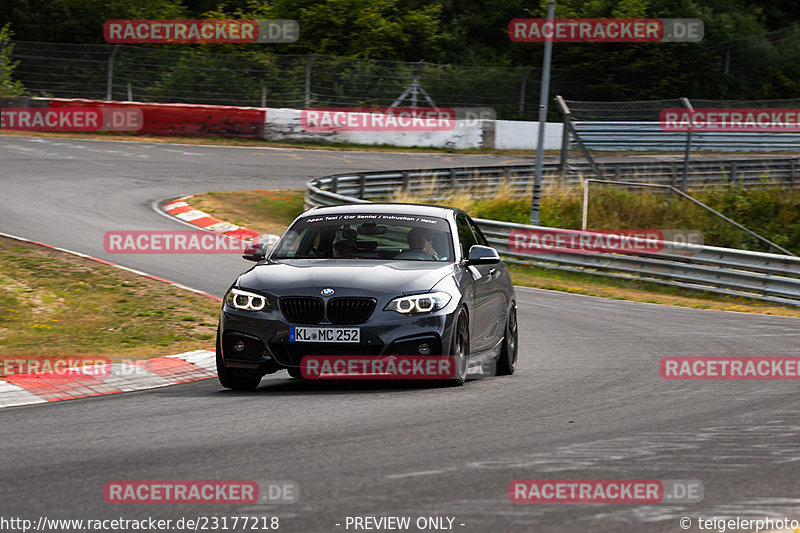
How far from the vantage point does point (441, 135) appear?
39562 millimetres

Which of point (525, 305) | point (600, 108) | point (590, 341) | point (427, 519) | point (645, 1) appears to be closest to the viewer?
point (427, 519)

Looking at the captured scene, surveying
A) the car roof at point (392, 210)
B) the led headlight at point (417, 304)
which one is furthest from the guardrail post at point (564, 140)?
the led headlight at point (417, 304)

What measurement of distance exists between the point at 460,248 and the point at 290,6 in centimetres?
4208

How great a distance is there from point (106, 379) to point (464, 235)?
3381 millimetres

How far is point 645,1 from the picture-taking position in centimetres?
4938

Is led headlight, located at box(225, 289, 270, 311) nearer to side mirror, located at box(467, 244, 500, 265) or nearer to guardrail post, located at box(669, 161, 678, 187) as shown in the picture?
side mirror, located at box(467, 244, 500, 265)

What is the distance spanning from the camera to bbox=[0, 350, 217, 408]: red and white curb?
8492 millimetres

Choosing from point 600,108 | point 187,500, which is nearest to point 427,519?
point 187,500

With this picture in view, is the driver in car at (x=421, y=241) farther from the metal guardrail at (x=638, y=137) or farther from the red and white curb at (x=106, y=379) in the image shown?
the metal guardrail at (x=638, y=137)

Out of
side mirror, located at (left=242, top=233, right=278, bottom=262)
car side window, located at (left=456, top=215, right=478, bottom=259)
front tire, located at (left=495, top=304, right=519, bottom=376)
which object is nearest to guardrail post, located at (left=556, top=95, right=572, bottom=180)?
front tire, located at (left=495, top=304, right=519, bottom=376)

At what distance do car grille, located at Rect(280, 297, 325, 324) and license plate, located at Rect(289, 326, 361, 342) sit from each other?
0.26 feet

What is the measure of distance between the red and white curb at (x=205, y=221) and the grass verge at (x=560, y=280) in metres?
0.38

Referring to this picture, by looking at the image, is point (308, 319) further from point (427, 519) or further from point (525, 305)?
point (525, 305)

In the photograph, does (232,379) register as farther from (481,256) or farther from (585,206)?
(585,206)
